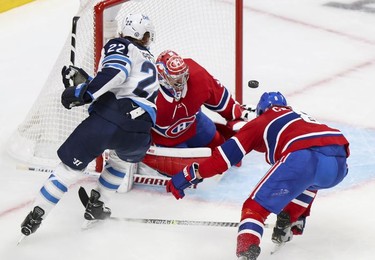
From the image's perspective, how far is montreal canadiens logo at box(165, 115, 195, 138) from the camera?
440 centimetres

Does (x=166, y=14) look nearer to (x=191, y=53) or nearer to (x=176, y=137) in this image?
(x=191, y=53)

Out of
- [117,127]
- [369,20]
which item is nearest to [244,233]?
[117,127]

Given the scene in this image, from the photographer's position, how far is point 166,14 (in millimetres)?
4957

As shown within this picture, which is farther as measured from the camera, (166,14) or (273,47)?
(273,47)

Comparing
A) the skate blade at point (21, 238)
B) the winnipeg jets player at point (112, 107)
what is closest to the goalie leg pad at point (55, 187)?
the winnipeg jets player at point (112, 107)

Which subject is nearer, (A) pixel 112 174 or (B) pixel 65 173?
(B) pixel 65 173

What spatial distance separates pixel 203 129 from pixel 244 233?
3.10ft

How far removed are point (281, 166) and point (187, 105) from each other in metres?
0.78

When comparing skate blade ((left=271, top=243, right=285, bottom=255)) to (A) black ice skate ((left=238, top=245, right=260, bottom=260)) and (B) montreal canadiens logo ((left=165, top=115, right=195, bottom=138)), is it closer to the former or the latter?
(A) black ice skate ((left=238, top=245, right=260, bottom=260))

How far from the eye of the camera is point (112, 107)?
3.94m

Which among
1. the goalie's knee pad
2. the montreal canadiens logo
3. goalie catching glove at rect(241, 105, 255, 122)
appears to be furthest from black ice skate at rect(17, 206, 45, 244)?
goalie catching glove at rect(241, 105, 255, 122)

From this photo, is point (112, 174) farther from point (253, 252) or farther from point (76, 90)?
point (253, 252)

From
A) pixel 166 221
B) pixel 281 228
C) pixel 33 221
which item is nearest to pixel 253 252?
pixel 281 228

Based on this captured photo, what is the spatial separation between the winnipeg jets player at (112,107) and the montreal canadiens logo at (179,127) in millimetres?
350
